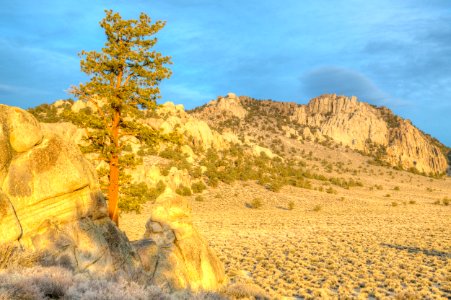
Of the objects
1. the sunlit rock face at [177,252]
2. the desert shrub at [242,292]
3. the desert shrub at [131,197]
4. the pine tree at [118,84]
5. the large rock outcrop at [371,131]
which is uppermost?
the large rock outcrop at [371,131]

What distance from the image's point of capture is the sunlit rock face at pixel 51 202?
7457 mm

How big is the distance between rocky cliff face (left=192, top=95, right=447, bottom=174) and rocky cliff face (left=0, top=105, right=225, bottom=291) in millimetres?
92390

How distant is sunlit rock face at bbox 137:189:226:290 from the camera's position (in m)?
10.9

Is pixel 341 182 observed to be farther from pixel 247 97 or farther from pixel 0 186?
pixel 247 97

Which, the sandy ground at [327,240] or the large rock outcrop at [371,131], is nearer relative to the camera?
the sandy ground at [327,240]

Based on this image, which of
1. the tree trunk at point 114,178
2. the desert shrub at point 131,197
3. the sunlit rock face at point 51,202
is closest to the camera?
the sunlit rock face at point 51,202

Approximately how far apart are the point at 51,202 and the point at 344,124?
119m

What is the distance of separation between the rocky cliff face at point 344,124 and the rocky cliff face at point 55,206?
92390 millimetres


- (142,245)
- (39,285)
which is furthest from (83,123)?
(39,285)

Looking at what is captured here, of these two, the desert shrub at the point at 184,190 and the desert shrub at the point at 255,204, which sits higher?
the desert shrub at the point at 184,190

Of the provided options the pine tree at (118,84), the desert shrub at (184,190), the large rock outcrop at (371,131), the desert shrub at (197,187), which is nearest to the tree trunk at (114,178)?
the pine tree at (118,84)

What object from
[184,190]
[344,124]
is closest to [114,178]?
[184,190]

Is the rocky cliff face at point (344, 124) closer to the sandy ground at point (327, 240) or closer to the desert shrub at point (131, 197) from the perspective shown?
the sandy ground at point (327, 240)

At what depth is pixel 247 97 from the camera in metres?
139
